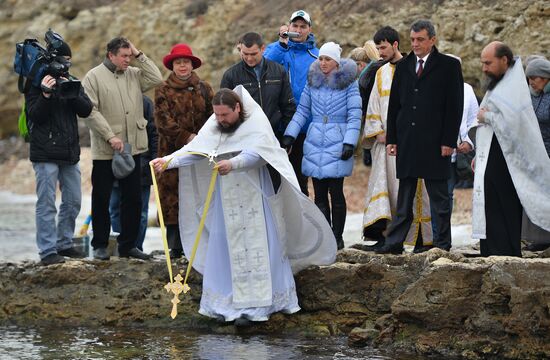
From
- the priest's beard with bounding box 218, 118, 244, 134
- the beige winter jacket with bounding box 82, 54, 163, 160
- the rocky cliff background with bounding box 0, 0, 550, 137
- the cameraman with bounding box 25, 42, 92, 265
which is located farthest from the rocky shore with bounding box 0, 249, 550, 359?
the rocky cliff background with bounding box 0, 0, 550, 137

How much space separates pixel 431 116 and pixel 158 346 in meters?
3.04

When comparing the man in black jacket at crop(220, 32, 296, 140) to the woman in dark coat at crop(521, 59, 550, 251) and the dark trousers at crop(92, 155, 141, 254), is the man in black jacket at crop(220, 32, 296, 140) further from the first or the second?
the woman in dark coat at crop(521, 59, 550, 251)

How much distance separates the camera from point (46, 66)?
10.3 meters

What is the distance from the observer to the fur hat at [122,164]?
34.8 feet

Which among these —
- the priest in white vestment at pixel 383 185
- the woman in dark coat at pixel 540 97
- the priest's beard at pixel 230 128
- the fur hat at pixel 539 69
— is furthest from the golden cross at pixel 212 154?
the fur hat at pixel 539 69

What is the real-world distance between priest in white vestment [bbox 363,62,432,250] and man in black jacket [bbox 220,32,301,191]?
31.8 inches

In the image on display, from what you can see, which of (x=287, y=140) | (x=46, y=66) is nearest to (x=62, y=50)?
(x=46, y=66)

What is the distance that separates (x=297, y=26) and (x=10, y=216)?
15.5m

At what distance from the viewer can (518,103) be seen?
9539 millimetres

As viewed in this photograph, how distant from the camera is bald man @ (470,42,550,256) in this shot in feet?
31.2

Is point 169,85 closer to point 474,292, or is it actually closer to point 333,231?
point 333,231

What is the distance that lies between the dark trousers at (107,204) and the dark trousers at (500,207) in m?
3.31

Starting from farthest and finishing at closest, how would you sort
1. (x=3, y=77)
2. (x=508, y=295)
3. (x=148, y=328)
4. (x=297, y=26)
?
(x=3, y=77)
(x=297, y=26)
(x=148, y=328)
(x=508, y=295)

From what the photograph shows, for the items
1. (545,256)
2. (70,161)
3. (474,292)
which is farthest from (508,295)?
(70,161)
